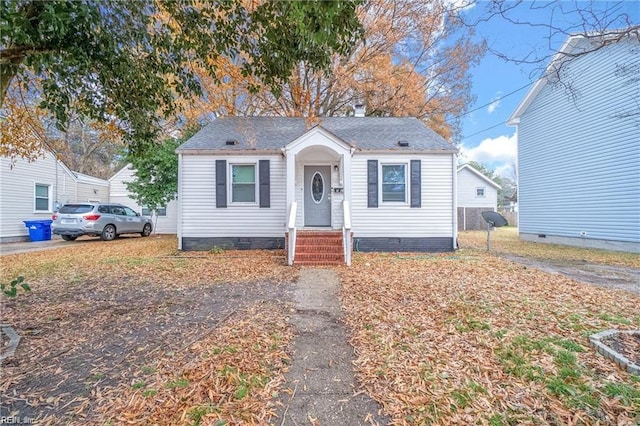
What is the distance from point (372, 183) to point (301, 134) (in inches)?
129

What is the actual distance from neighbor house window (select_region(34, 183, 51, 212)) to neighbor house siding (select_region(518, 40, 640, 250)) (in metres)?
20.9

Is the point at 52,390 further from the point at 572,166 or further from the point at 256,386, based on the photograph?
the point at 572,166

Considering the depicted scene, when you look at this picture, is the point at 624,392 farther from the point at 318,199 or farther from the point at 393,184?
the point at 318,199

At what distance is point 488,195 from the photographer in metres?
22.2

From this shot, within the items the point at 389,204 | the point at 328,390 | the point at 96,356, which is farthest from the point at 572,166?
the point at 96,356

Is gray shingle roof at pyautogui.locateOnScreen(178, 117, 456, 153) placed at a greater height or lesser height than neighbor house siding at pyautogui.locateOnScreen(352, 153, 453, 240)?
greater

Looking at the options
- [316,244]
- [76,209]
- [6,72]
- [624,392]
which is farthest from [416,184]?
[76,209]

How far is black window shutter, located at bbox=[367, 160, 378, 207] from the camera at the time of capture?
31.7ft

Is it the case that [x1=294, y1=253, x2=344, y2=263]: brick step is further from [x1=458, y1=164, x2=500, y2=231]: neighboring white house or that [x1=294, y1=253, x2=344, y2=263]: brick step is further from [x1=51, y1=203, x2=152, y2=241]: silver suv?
[x1=458, y1=164, x2=500, y2=231]: neighboring white house

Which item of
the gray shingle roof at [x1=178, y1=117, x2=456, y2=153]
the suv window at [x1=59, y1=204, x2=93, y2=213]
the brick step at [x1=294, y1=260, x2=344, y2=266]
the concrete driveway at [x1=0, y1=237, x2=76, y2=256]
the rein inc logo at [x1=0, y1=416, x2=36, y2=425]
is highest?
the gray shingle roof at [x1=178, y1=117, x2=456, y2=153]

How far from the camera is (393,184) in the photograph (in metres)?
9.79

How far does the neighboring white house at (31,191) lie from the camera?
40.6 ft

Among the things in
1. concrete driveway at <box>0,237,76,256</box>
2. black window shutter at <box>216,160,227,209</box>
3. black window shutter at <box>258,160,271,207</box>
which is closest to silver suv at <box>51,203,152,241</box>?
concrete driveway at <box>0,237,76,256</box>

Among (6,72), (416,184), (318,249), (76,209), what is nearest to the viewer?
(6,72)
